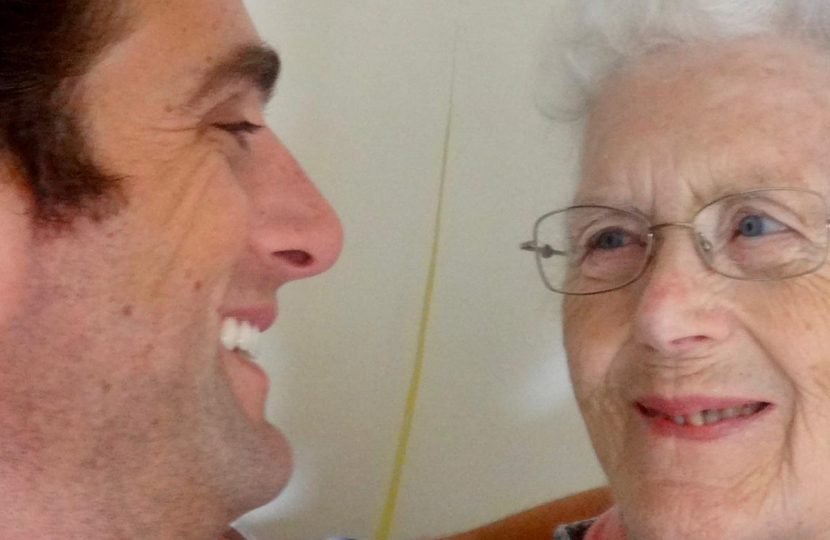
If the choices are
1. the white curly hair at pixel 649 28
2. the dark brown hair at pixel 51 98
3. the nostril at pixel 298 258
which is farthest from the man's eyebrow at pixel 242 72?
the white curly hair at pixel 649 28

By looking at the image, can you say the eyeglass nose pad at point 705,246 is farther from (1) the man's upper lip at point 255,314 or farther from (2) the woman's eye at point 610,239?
(1) the man's upper lip at point 255,314

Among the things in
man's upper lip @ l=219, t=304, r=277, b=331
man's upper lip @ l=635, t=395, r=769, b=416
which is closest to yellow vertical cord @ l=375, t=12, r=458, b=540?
man's upper lip @ l=219, t=304, r=277, b=331

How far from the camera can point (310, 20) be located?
1.67 metres

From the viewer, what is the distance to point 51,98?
753mm

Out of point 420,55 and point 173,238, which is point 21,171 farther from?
point 420,55

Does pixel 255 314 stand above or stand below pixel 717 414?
above

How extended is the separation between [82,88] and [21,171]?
11 centimetres

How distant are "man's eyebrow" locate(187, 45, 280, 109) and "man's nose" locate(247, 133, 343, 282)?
96mm

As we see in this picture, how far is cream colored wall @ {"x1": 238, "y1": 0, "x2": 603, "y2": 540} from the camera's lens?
1.58 meters

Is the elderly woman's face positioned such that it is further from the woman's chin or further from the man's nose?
the man's nose

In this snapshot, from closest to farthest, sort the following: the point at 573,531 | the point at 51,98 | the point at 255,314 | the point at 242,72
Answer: the point at 51,98 → the point at 242,72 → the point at 255,314 → the point at 573,531

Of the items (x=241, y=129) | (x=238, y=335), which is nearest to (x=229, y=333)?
(x=238, y=335)

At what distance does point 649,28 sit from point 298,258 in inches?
22.2

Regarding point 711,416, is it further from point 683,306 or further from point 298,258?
point 298,258
